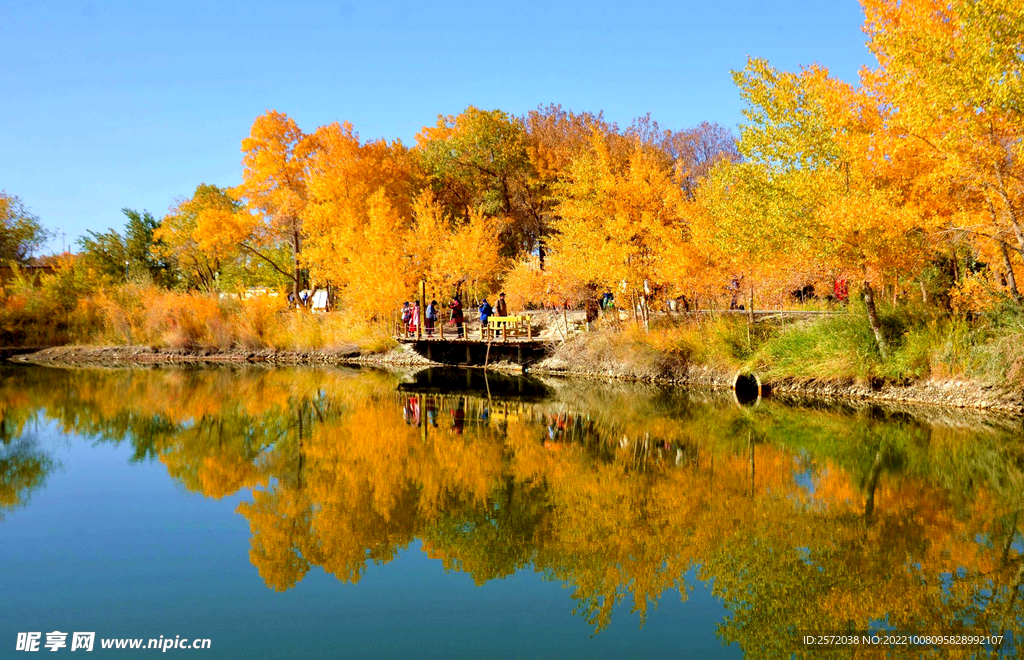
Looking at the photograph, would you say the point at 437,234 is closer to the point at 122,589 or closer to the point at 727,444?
the point at 727,444

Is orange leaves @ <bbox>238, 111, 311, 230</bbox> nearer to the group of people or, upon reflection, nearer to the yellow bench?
the group of people

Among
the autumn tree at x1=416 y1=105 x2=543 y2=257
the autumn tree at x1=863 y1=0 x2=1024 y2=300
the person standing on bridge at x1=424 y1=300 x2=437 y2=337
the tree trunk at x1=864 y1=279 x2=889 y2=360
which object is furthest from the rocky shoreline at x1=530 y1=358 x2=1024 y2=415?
the autumn tree at x1=416 y1=105 x2=543 y2=257

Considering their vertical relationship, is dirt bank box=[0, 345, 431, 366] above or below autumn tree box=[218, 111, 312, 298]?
below

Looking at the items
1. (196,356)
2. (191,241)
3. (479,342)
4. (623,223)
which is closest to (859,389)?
(623,223)

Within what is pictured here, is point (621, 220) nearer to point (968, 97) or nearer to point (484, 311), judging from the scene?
point (484, 311)

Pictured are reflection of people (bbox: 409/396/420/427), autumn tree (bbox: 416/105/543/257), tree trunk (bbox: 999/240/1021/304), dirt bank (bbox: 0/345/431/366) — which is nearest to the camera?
tree trunk (bbox: 999/240/1021/304)

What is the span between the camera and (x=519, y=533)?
33.7 feet

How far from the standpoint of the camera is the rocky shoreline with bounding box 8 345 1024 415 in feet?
59.4

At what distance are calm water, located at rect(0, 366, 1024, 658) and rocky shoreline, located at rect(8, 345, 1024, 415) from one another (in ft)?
4.22

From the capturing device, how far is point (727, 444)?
1542 centimetres

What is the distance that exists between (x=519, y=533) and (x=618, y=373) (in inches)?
686

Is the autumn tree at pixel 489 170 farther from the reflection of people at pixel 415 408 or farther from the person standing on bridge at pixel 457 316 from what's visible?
the reflection of people at pixel 415 408

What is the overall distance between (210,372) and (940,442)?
26883mm

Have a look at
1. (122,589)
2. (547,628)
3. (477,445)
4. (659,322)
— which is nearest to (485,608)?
(547,628)
